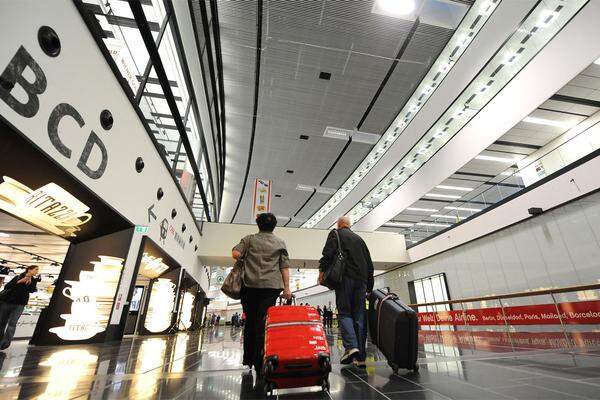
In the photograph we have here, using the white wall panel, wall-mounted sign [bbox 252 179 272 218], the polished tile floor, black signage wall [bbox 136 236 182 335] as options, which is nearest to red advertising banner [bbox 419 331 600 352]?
the polished tile floor

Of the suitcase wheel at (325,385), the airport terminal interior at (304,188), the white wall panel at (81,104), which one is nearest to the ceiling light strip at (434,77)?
the airport terminal interior at (304,188)

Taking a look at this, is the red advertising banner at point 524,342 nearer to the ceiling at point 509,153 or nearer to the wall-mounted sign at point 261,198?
the ceiling at point 509,153

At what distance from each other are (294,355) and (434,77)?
10777mm

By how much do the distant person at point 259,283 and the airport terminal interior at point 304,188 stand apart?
0.02 meters

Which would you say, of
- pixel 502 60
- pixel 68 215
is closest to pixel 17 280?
pixel 68 215

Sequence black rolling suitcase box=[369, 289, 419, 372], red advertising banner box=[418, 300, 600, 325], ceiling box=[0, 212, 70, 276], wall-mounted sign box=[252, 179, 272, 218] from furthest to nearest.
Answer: wall-mounted sign box=[252, 179, 272, 218] < red advertising banner box=[418, 300, 600, 325] < ceiling box=[0, 212, 70, 276] < black rolling suitcase box=[369, 289, 419, 372]

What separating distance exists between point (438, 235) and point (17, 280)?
13989 mm

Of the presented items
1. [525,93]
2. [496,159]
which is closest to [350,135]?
[496,159]

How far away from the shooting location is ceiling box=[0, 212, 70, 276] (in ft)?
20.1

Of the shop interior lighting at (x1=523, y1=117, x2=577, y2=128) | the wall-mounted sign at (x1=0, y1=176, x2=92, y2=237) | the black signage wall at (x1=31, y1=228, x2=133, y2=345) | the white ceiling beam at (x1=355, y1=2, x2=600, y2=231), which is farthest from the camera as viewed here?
the shop interior lighting at (x1=523, y1=117, x2=577, y2=128)

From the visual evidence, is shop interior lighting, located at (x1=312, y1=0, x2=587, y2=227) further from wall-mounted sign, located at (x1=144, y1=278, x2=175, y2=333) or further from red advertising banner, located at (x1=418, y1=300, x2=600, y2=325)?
wall-mounted sign, located at (x1=144, y1=278, x2=175, y2=333)

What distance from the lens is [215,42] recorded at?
875cm

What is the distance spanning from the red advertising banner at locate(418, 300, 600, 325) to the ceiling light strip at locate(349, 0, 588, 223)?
5.28 metres

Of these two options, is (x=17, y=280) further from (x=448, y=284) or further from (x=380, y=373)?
(x=448, y=284)
